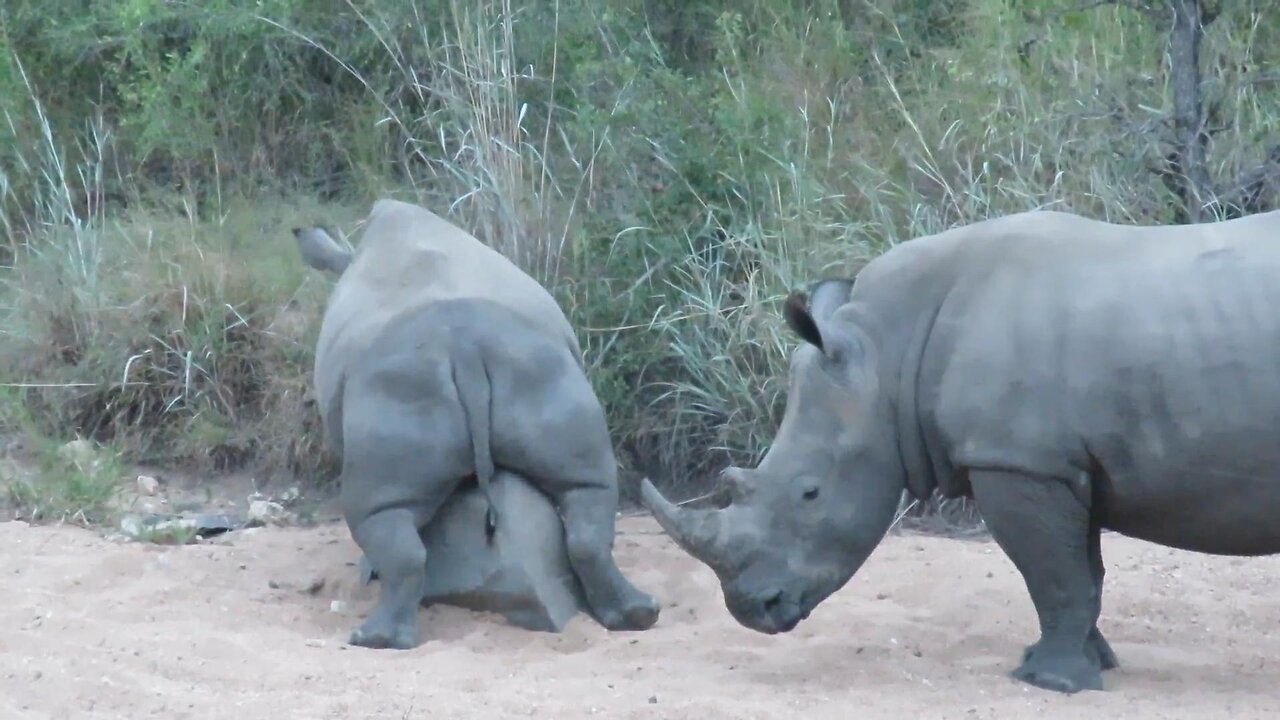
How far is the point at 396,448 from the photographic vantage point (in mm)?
5562

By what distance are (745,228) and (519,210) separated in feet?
3.27

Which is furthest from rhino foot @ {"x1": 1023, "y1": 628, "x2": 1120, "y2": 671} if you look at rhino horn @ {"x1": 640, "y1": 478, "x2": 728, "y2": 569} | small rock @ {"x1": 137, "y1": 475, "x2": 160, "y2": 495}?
small rock @ {"x1": 137, "y1": 475, "x2": 160, "y2": 495}

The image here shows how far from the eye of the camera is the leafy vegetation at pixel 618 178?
778cm

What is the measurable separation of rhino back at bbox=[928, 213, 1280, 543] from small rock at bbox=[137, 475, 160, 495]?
3.97 m

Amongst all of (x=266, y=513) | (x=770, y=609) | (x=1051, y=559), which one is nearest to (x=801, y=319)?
(x=770, y=609)

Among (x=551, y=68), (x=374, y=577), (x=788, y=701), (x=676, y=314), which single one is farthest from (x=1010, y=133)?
(x=788, y=701)

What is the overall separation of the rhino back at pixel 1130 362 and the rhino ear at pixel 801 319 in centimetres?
35

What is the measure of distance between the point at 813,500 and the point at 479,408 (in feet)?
3.82

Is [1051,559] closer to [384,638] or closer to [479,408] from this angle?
[479,408]

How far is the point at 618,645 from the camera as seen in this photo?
18.1 ft

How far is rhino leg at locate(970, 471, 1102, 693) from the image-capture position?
4.72 m

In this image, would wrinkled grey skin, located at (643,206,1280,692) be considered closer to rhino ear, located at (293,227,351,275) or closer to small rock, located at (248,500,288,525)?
rhino ear, located at (293,227,351,275)

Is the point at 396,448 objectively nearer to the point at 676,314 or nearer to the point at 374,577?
the point at 374,577

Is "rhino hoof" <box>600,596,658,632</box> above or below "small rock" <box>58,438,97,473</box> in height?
above
